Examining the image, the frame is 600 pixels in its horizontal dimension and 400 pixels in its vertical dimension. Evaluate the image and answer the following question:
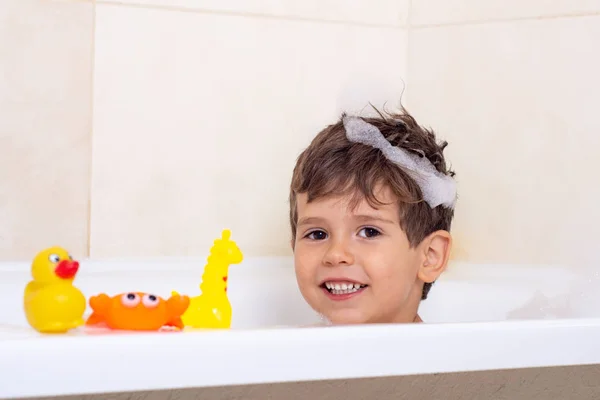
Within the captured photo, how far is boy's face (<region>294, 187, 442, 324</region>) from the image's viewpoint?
4.42 ft

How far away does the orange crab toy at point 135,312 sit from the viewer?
86cm

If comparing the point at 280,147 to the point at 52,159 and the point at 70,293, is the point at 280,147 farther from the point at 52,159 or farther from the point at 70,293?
the point at 70,293

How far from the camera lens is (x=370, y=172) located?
137 cm

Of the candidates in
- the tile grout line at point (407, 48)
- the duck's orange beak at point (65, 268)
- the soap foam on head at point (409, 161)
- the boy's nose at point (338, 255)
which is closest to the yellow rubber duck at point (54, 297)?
the duck's orange beak at point (65, 268)

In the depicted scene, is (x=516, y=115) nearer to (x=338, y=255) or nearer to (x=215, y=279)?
(x=338, y=255)

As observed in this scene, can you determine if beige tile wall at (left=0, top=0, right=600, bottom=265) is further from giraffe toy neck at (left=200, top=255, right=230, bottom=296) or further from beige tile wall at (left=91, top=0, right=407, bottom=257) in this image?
giraffe toy neck at (left=200, top=255, right=230, bottom=296)

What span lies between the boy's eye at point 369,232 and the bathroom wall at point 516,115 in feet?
2.05

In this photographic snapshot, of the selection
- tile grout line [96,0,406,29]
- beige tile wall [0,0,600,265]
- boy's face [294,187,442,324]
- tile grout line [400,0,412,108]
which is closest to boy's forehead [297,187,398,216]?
boy's face [294,187,442,324]

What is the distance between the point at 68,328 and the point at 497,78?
1.33 metres

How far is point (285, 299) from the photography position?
165cm

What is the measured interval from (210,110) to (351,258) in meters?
0.67

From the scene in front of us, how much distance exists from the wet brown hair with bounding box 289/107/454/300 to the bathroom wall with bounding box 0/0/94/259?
537 mm

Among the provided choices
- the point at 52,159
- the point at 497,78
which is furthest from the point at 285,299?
the point at 497,78

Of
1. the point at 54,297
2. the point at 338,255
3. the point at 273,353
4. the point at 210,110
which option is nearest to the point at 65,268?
the point at 54,297
